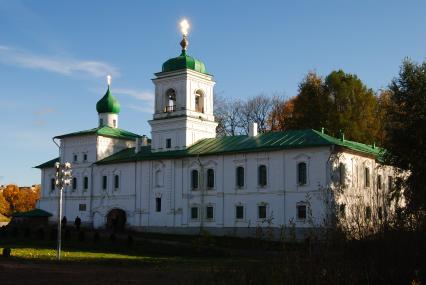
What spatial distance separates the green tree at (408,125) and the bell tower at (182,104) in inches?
636

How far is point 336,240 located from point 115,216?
37607 mm

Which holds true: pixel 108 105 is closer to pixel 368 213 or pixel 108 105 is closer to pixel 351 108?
pixel 351 108

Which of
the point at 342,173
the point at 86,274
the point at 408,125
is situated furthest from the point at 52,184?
the point at 86,274

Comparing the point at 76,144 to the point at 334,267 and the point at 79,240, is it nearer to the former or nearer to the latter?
the point at 79,240

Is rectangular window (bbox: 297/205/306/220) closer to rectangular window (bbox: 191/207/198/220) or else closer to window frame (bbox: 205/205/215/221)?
window frame (bbox: 205/205/215/221)

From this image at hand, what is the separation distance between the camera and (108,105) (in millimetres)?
53531

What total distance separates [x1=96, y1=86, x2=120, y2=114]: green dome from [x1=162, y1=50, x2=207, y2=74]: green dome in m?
8.61

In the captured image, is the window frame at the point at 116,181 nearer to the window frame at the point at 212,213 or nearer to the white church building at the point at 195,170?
the white church building at the point at 195,170

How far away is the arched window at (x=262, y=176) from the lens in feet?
130

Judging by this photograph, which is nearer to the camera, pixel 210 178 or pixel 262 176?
pixel 262 176

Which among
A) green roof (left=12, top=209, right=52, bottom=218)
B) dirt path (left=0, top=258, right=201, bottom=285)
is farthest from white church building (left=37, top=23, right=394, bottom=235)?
dirt path (left=0, top=258, right=201, bottom=285)

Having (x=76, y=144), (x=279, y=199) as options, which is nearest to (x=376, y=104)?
(x=279, y=199)

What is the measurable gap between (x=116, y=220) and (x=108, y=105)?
11.2m

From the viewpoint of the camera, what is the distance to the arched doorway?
46625mm
